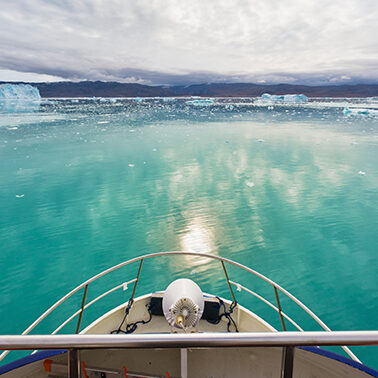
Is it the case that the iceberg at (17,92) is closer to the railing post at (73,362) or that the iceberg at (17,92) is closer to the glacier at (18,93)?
the glacier at (18,93)

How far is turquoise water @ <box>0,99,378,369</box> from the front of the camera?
5359 mm

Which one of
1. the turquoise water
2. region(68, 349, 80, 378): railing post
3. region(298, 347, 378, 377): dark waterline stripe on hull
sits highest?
region(68, 349, 80, 378): railing post

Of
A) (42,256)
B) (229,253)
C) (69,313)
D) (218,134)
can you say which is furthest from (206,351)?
(218,134)

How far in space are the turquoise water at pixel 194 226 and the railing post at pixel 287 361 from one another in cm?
423

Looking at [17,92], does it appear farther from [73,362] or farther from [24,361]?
[73,362]

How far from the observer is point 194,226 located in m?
7.78

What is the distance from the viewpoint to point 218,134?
23.2 m

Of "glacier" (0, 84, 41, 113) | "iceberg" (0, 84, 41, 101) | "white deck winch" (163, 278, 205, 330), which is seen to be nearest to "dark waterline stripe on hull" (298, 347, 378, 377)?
"white deck winch" (163, 278, 205, 330)

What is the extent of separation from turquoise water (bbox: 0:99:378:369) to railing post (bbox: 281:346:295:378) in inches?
167

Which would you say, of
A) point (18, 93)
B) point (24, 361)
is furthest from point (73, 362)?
point (18, 93)

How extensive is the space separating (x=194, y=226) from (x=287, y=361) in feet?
21.9

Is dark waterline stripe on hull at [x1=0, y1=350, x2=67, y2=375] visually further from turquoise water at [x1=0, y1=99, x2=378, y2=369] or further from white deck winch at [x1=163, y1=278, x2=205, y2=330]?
turquoise water at [x1=0, y1=99, x2=378, y2=369]

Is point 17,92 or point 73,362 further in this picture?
point 17,92

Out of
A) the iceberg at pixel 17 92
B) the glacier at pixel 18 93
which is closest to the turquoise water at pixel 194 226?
the glacier at pixel 18 93
